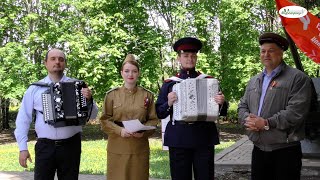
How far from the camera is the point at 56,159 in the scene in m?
4.47

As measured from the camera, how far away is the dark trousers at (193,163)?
4297mm

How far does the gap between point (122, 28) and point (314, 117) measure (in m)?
12.6

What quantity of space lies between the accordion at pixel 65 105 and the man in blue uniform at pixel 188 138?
0.82m

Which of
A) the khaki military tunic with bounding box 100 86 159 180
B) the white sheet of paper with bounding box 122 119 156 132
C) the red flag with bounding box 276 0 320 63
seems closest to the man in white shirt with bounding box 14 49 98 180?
the khaki military tunic with bounding box 100 86 159 180

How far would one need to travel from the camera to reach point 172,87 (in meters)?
4.41

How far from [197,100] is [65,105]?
1.38 meters

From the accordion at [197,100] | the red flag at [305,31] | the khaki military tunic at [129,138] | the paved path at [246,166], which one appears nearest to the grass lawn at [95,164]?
the paved path at [246,166]

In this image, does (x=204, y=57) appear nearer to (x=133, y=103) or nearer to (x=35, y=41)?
(x=35, y=41)

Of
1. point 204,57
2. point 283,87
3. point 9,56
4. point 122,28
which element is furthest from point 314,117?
point 9,56

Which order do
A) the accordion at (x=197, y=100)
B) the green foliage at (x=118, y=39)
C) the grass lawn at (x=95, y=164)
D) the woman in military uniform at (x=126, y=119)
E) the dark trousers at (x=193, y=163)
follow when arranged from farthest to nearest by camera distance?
Result: the green foliage at (x=118, y=39)
the grass lawn at (x=95, y=164)
the woman in military uniform at (x=126, y=119)
the dark trousers at (x=193, y=163)
the accordion at (x=197, y=100)

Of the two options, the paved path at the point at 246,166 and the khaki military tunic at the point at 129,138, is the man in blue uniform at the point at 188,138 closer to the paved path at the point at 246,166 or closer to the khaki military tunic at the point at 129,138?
the khaki military tunic at the point at 129,138

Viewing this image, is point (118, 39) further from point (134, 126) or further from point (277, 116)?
point (277, 116)

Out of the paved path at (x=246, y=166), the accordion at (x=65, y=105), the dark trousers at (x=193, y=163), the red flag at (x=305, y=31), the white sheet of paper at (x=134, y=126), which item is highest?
the red flag at (x=305, y=31)

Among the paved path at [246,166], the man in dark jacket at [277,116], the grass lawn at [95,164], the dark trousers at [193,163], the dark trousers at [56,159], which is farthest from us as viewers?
the grass lawn at [95,164]
